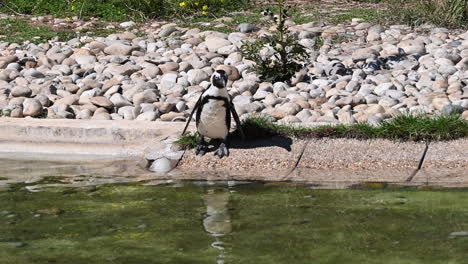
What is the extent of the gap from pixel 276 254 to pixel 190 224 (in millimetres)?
846

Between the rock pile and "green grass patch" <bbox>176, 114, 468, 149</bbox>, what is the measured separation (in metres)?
0.77

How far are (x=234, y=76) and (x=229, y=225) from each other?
471 centimetres

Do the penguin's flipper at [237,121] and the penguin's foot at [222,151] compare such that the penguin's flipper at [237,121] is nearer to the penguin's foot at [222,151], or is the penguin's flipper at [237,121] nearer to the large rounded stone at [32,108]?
the penguin's foot at [222,151]

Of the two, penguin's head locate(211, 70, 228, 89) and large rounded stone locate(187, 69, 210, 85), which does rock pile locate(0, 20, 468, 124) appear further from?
penguin's head locate(211, 70, 228, 89)

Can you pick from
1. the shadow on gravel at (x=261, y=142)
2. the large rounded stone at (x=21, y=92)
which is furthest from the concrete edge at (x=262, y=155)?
the large rounded stone at (x=21, y=92)

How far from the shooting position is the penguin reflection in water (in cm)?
711

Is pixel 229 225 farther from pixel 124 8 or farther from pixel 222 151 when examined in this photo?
pixel 124 8

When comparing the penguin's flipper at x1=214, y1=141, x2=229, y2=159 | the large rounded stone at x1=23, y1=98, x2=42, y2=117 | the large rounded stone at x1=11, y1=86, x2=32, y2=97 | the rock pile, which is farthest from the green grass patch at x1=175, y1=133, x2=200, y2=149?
the large rounded stone at x1=11, y1=86, x2=32, y2=97

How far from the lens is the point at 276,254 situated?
4.57 meters

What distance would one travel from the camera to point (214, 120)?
23.3 feet

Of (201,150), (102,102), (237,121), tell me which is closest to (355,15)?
(102,102)

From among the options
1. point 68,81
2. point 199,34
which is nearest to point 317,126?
point 68,81

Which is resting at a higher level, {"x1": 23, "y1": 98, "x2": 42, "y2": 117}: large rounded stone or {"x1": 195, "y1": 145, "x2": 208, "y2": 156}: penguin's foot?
{"x1": 23, "y1": 98, "x2": 42, "y2": 117}: large rounded stone

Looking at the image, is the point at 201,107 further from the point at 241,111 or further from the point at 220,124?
the point at 241,111
